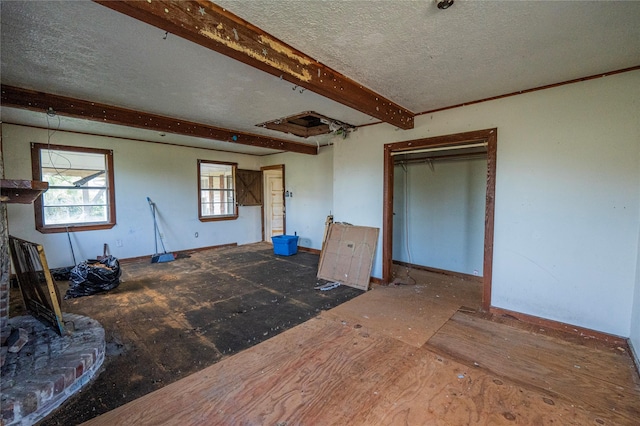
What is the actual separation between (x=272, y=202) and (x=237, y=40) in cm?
614

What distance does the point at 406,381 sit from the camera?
1954mm

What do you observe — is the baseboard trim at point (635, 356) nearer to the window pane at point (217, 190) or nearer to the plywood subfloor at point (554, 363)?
the plywood subfloor at point (554, 363)

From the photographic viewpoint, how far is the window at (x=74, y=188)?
4508 millimetres

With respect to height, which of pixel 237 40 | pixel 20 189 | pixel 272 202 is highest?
pixel 237 40

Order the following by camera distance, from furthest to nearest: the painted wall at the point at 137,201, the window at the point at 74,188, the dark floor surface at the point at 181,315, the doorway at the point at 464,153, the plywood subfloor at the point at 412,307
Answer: the window at the point at 74,188 < the painted wall at the point at 137,201 < the doorway at the point at 464,153 < the plywood subfloor at the point at 412,307 < the dark floor surface at the point at 181,315

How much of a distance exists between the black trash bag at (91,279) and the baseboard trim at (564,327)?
4.98m

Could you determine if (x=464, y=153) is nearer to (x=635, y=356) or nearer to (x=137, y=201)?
(x=635, y=356)

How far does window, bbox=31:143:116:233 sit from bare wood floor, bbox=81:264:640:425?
4495 millimetres

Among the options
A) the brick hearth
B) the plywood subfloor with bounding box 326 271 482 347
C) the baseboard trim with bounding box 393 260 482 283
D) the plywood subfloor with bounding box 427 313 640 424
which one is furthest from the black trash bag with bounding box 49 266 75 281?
the baseboard trim with bounding box 393 260 482 283

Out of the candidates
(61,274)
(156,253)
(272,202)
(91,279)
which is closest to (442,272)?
(272,202)

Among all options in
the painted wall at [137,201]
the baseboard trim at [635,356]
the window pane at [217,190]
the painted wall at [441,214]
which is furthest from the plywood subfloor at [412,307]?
the window pane at [217,190]

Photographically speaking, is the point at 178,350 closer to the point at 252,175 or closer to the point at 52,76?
the point at 52,76

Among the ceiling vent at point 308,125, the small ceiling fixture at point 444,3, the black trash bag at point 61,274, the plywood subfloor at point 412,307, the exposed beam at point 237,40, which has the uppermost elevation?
the ceiling vent at point 308,125

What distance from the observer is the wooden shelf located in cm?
175
